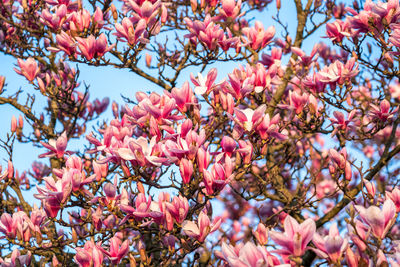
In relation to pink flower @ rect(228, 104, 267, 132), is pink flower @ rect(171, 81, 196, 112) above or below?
above

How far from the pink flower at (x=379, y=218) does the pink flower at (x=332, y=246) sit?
0.59ft

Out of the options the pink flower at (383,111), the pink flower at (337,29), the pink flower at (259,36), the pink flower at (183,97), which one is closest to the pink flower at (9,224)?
the pink flower at (183,97)

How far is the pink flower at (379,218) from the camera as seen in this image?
2.21 meters

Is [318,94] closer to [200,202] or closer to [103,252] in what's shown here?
[200,202]

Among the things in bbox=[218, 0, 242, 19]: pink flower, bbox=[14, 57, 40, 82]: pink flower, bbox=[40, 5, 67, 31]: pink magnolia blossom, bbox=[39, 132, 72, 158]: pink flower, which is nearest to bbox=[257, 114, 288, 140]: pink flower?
bbox=[39, 132, 72, 158]: pink flower

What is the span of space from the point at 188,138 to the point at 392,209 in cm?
139

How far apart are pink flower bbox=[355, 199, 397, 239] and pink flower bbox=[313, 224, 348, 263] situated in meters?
0.18

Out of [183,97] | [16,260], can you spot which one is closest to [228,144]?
[183,97]

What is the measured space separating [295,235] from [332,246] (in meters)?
0.22

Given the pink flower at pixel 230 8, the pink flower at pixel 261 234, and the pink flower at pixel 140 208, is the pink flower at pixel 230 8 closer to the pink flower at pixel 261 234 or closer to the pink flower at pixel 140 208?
the pink flower at pixel 140 208

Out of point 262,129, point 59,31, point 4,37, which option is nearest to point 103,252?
point 262,129

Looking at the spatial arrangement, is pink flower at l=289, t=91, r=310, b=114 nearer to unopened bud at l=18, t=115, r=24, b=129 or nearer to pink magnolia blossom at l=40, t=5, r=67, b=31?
pink magnolia blossom at l=40, t=5, r=67, b=31

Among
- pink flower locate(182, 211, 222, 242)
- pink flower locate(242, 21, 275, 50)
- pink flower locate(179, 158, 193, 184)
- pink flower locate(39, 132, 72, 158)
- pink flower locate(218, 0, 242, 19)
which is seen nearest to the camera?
pink flower locate(182, 211, 222, 242)

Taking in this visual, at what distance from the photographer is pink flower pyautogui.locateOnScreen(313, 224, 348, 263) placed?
2.15 meters
